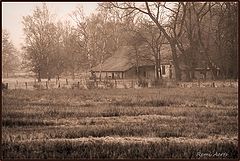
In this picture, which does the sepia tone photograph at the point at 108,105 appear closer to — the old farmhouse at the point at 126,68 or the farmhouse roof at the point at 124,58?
the old farmhouse at the point at 126,68

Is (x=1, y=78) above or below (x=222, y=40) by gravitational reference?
below

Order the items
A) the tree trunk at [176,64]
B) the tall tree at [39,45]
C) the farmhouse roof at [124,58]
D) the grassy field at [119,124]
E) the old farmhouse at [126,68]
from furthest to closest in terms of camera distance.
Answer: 1. the farmhouse roof at [124,58]
2. the old farmhouse at [126,68]
3. the tree trunk at [176,64]
4. the tall tree at [39,45]
5. the grassy field at [119,124]

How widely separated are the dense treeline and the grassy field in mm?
868

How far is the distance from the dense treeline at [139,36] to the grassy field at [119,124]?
87 cm

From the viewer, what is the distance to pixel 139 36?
1734 cm

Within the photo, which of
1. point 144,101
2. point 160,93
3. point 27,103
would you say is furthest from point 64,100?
point 160,93

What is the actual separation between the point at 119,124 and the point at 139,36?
11.2 m

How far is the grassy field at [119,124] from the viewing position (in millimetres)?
5738

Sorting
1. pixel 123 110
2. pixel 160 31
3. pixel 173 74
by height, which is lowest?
pixel 123 110

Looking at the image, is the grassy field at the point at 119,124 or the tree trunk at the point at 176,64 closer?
the grassy field at the point at 119,124

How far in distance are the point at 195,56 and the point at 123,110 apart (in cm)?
546

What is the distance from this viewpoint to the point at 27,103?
26.3 feet

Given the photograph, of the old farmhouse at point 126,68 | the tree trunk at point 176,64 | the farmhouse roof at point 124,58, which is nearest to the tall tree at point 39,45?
the old farmhouse at point 126,68

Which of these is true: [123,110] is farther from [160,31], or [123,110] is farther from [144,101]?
[160,31]
